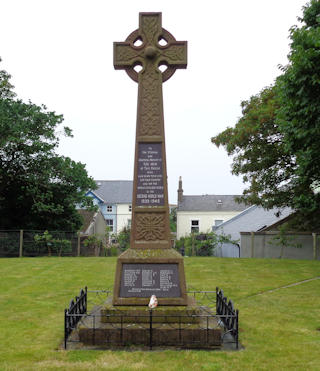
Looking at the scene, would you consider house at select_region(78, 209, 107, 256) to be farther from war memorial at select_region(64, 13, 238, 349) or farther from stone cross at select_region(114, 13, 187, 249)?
stone cross at select_region(114, 13, 187, 249)

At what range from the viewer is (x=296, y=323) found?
838 cm

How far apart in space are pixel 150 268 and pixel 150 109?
3576mm

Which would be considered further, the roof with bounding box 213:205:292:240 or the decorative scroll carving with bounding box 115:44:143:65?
the roof with bounding box 213:205:292:240

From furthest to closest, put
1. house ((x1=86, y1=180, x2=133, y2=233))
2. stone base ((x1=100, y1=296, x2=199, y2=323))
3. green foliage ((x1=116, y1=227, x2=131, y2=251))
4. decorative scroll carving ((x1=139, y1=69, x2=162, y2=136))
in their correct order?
house ((x1=86, y1=180, x2=133, y2=233)) → green foliage ((x1=116, y1=227, x2=131, y2=251)) → decorative scroll carving ((x1=139, y1=69, x2=162, y2=136)) → stone base ((x1=100, y1=296, x2=199, y2=323))

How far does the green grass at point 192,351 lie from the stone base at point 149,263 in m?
1.33

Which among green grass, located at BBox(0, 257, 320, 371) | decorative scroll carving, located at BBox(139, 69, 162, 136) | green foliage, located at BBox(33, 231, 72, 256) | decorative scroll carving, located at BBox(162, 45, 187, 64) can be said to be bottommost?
green grass, located at BBox(0, 257, 320, 371)

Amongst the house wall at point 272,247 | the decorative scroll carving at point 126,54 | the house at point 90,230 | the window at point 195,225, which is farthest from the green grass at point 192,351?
the window at point 195,225

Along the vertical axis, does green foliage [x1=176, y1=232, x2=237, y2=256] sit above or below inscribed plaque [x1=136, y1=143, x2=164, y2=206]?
below

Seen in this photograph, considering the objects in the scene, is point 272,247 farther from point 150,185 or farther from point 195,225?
point 195,225

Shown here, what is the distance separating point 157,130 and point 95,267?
1104 centimetres

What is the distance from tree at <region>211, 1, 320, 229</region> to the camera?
11.1 meters

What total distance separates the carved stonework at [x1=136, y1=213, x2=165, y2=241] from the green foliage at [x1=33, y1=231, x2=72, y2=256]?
1542cm

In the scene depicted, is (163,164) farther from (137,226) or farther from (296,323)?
(296,323)

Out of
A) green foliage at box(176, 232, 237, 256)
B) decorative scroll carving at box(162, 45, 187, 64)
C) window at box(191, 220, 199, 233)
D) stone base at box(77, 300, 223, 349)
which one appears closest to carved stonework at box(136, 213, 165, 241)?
stone base at box(77, 300, 223, 349)
